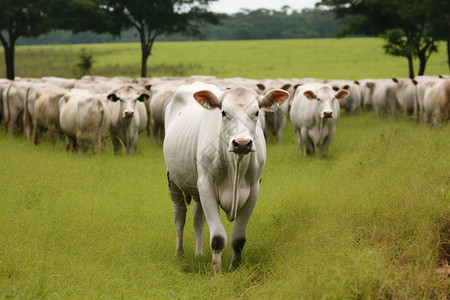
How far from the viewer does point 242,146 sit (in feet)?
15.4

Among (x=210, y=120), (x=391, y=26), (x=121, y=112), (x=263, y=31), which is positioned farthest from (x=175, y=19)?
(x=263, y=31)

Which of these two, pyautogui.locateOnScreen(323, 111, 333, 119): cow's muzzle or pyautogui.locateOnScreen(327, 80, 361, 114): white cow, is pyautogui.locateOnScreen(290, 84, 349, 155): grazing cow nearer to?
pyautogui.locateOnScreen(323, 111, 333, 119): cow's muzzle

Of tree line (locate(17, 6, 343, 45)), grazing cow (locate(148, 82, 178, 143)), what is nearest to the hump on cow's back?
grazing cow (locate(148, 82, 178, 143))

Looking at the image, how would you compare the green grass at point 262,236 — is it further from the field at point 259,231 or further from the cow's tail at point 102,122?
the cow's tail at point 102,122

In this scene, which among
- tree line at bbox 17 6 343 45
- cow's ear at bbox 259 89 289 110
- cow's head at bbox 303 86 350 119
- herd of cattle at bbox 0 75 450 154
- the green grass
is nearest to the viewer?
the green grass

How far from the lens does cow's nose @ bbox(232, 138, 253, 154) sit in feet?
15.4

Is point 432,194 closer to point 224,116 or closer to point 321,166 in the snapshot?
point 224,116

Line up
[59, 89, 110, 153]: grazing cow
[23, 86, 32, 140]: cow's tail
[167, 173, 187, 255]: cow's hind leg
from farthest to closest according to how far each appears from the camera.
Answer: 1. [23, 86, 32, 140]: cow's tail
2. [59, 89, 110, 153]: grazing cow
3. [167, 173, 187, 255]: cow's hind leg

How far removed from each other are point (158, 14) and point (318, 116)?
23.8m

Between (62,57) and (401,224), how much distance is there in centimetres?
4863

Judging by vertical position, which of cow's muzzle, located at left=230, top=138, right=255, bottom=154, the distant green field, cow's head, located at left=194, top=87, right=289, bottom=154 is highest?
the distant green field

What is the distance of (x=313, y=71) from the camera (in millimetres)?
45125

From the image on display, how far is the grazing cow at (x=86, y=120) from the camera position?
12.9 m

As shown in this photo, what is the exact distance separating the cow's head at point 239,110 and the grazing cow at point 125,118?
8.01 m
